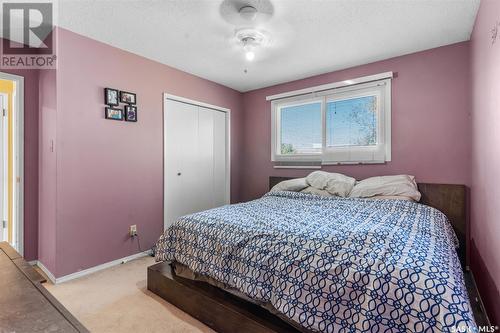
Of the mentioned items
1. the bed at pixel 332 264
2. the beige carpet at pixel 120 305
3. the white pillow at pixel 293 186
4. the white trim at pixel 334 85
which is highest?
the white trim at pixel 334 85

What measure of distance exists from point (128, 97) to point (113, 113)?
256 millimetres

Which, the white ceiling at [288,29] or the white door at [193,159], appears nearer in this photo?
the white ceiling at [288,29]

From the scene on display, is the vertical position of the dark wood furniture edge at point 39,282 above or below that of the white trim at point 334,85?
below

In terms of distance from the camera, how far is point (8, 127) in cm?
281

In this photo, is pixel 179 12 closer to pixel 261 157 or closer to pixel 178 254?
pixel 178 254

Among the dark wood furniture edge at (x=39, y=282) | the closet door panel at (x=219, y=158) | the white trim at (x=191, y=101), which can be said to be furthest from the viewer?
the closet door panel at (x=219, y=158)

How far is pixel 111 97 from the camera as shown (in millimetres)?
2719

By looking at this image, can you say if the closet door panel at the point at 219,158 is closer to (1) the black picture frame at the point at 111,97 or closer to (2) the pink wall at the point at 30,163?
(1) the black picture frame at the point at 111,97

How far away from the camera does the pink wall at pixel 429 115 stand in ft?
8.65

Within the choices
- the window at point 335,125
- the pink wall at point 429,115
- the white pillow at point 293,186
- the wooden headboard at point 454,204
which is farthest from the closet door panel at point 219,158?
the wooden headboard at point 454,204

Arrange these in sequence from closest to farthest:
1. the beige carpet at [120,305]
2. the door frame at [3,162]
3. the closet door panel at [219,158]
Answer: the beige carpet at [120,305]
the door frame at [3,162]
the closet door panel at [219,158]

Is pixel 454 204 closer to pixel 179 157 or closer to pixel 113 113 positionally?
pixel 179 157

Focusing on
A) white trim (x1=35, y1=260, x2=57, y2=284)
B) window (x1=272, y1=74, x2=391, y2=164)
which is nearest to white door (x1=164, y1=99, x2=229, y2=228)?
window (x1=272, y1=74, x2=391, y2=164)

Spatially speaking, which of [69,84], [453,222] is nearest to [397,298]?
[453,222]
